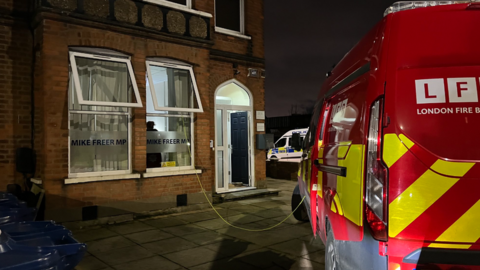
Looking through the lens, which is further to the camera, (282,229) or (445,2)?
(282,229)

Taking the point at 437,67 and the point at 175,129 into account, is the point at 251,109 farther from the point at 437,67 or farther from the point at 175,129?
the point at 437,67

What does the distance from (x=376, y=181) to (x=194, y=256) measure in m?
3.57

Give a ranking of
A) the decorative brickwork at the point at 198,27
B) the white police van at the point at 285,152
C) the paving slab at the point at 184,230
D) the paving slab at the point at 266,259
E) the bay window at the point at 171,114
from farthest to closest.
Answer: the white police van at the point at 285,152 → the decorative brickwork at the point at 198,27 → the bay window at the point at 171,114 → the paving slab at the point at 184,230 → the paving slab at the point at 266,259

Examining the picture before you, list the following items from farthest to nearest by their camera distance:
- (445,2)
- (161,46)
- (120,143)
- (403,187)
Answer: (161,46) → (120,143) → (445,2) → (403,187)

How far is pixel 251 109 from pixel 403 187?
27.2 feet

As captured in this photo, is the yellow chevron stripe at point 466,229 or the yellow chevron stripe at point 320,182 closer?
the yellow chevron stripe at point 466,229

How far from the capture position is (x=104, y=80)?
24.8ft

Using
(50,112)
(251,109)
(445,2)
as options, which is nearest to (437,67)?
(445,2)

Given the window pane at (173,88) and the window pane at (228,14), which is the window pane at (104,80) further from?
the window pane at (228,14)

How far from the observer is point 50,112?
6.69m

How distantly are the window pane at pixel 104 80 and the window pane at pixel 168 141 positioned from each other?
0.85m

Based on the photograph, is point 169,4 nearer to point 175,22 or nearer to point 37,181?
point 175,22

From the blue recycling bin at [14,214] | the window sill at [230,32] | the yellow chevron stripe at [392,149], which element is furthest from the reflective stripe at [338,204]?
the window sill at [230,32]

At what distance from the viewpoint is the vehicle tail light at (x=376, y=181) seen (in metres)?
2.40
